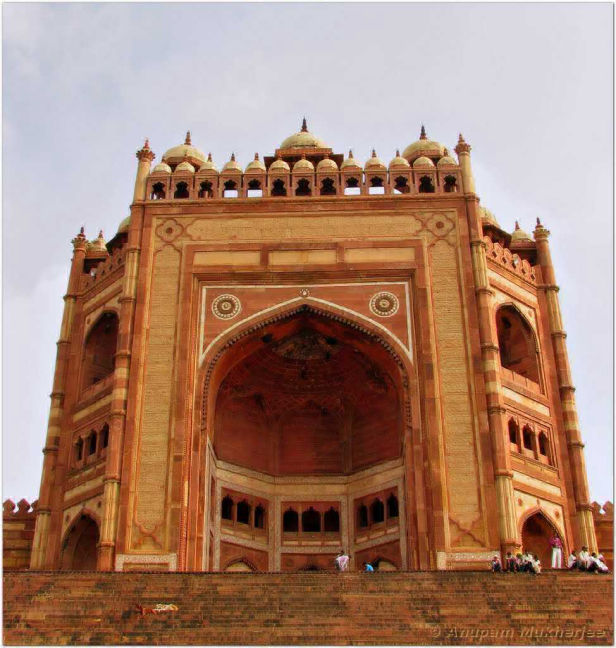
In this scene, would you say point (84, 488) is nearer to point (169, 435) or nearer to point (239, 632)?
point (169, 435)

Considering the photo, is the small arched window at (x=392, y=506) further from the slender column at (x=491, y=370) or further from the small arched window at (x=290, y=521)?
the slender column at (x=491, y=370)

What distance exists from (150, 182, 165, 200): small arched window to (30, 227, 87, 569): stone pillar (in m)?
3.01

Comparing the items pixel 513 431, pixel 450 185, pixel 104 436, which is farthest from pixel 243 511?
pixel 450 185

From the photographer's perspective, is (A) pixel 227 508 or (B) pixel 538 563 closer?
(B) pixel 538 563

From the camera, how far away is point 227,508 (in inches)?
877

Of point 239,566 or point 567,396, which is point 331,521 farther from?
point 567,396

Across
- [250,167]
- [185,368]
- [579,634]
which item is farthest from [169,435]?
[579,634]

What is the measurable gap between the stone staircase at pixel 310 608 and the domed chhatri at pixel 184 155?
13473 millimetres

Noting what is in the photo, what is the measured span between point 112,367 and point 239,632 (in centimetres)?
1167

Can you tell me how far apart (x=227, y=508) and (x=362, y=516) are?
3.08 meters

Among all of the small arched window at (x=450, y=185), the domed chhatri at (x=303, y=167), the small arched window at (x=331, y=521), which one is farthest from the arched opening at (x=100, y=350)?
the small arched window at (x=450, y=185)

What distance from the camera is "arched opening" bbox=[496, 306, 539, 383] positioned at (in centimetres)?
2336

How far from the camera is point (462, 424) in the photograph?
66.1 ft

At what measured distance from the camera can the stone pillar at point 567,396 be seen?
21078mm
